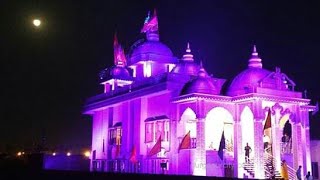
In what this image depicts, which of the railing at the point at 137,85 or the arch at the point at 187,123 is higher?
the railing at the point at 137,85

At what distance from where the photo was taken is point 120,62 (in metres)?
45.0

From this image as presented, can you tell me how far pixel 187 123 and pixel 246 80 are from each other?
525 centimetres

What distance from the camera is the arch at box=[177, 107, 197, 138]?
1287 inches

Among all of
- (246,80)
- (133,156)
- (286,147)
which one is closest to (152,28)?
(133,156)

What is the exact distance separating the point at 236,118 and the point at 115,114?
41.7 ft

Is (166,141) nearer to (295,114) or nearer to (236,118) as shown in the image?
(236,118)

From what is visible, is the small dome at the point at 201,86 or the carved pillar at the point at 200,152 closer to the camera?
the carved pillar at the point at 200,152

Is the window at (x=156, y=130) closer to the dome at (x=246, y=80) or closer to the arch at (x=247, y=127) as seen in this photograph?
the dome at (x=246, y=80)

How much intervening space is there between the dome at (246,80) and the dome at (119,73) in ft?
45.5

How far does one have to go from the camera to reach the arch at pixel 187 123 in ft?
107

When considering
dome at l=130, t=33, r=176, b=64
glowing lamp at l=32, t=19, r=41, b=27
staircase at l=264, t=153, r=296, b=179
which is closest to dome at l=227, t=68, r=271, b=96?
staircase at l=264, t=153, r=296, b=179

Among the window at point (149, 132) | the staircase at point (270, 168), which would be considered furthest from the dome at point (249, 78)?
the window at point (149, 132)

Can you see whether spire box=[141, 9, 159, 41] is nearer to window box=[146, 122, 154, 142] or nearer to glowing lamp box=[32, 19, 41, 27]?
window box=[146, 122, 154, 142]

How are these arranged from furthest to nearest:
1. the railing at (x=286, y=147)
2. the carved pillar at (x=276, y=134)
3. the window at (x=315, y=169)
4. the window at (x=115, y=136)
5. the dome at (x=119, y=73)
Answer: the dome at (x=119, y=73), the window at (x=115, y=136), the window at (x=315, y=169), the railing at (x=286, y=147), the carved pillar at (x=276, y=134)
